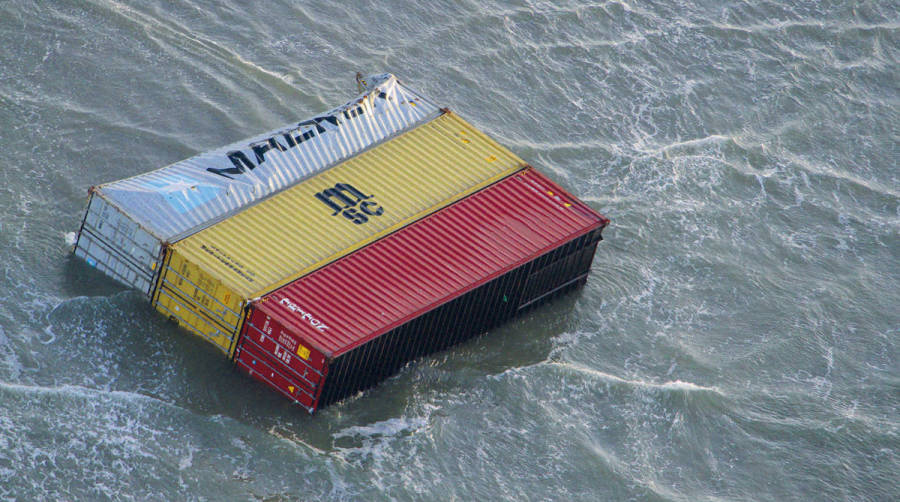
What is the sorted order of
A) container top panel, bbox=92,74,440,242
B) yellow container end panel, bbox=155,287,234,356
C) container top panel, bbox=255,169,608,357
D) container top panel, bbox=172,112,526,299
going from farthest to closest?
1. container top panel, bbox=92,74,440,242
2. container top panel, bbox=172,112,526,299
3. yellow container end panel, bbox=155,287,234,356
4. container top panel, bbox=255,169,608,357

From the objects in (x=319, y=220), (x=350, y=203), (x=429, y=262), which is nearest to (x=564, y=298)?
(x=429, y=262)

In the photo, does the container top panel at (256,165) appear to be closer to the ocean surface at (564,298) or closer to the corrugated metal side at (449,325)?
the ocean surface at (564,298)

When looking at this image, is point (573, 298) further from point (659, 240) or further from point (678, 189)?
point (678, 189)

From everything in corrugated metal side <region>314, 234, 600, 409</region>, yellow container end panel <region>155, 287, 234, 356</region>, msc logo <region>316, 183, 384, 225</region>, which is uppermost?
msc logo <region>316, 183, 384, 225</region>

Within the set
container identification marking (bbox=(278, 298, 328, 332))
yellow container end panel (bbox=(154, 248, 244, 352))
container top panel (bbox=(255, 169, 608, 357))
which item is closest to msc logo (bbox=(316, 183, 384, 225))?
container top panel (bbox=(255, 169, 608, 357))

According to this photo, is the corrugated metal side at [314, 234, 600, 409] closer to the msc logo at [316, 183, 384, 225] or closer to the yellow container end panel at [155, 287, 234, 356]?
the yellow container end panel at [155, 287, 234, 356]

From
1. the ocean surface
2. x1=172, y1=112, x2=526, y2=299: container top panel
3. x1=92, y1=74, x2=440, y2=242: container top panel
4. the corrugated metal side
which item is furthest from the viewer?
x1=92, y1=74, x2=440, y2=242: container top panel
